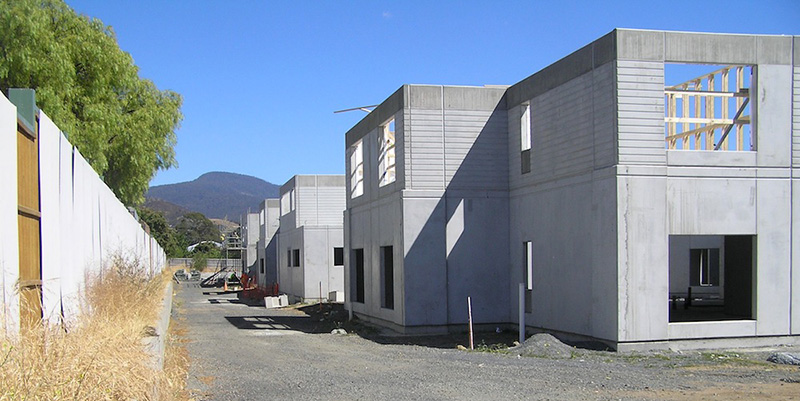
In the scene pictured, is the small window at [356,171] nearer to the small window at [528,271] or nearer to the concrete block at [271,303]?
the small window at [528,271]

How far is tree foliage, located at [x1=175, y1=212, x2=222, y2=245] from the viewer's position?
466 ft

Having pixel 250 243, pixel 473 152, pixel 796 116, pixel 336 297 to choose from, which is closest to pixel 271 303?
pixel 336 297

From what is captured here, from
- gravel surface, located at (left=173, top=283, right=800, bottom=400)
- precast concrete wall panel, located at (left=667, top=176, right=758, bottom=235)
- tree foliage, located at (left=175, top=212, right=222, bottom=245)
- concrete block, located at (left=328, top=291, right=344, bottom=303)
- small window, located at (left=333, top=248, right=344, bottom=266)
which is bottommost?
gravel surface, located at (left=173, top=283, right=800, bottom=400)

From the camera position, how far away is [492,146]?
68.7 feet

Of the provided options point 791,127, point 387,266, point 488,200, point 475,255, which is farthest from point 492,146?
point 791,127

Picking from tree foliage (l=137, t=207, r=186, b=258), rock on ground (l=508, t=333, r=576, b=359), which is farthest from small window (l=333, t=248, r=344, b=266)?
tree foliage (l=137, t=207, r=186, b=258)

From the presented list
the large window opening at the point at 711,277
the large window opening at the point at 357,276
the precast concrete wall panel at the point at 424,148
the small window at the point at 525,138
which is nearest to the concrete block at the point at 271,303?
the large window opening at the point at 357,276

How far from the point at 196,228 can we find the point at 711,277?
416 feet

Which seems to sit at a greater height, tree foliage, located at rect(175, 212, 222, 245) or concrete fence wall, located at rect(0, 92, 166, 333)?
tree foliage, located at rect(175, 212, 222, 245)

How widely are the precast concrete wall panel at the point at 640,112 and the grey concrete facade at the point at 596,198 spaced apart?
0.09 ft

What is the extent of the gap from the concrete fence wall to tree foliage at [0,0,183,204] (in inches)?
349

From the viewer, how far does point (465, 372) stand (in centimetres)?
1303

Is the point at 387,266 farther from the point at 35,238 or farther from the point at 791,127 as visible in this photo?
the point at 35,238

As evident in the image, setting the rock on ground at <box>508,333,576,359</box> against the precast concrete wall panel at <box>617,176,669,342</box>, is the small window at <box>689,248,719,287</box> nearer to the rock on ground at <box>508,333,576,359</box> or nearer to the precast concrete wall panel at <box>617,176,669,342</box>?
the precast concrete wall panel at <box>617,176,669,342</box>
